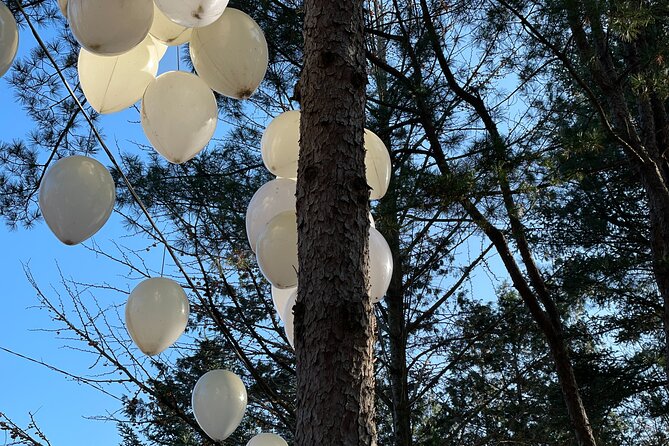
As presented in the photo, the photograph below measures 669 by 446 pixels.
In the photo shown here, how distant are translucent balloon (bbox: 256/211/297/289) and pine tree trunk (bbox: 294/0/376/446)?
19cm

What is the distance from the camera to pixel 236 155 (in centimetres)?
532

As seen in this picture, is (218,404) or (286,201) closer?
(286,201)

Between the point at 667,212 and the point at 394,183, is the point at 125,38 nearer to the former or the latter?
the point at 394,183

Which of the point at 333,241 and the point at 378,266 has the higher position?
the point at 378,266

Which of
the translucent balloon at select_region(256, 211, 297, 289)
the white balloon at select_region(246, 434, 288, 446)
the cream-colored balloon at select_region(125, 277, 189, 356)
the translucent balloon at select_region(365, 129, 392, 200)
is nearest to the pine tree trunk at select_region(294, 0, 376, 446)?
the translucent balloon at select_region(256, 211, 297, 289)

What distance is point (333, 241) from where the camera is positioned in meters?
1.43

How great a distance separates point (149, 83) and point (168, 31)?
189 millimetres

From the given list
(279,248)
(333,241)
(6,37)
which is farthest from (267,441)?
(6,37)

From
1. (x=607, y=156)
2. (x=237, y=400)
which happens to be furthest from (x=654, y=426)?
(x=237, y=400)

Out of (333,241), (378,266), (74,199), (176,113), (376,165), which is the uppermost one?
(176,113)

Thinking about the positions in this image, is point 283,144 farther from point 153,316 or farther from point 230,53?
point 153,316

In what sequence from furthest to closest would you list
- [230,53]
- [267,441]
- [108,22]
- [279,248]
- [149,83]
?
1. [267,441]
2. [149,83]
3. [230,53]
4. [279,248]
5. [108,22]

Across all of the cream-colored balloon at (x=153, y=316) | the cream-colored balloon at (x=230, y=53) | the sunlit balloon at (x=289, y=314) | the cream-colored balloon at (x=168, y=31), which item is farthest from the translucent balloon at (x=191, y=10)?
the cream-colored balloon at (x=153, y=316)

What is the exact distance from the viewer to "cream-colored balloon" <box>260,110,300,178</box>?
75.9 inches
